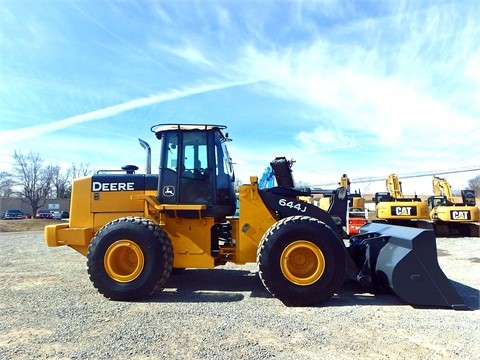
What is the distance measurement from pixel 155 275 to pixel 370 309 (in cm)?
323

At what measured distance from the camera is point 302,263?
581cm

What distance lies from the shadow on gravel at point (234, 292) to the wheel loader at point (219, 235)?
24 centimetres

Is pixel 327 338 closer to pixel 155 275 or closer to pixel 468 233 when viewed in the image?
pixel 155 275

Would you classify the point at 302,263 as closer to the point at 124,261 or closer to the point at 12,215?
the point at 124,261

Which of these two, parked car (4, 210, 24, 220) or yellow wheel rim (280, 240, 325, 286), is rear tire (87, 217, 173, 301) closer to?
yellow wheel rim (280, 240, 325, 286)

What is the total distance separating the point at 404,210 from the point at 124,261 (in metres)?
14.9

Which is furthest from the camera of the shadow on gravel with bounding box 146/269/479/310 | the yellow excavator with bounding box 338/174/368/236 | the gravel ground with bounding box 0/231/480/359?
the yellow excavator with bounding box 338/174/368/236

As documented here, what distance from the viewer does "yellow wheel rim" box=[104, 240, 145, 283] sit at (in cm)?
598

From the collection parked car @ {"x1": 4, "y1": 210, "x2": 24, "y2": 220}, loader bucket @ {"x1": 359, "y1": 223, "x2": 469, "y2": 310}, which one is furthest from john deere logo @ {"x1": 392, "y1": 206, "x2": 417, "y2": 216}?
parked car @ {"x1": 4, "y1": 210, "x2": 24, "y2": 220}

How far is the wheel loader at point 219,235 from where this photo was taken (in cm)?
556

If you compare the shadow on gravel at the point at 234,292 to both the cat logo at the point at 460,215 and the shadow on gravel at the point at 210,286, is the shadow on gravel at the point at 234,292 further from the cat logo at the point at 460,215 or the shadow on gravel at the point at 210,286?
the cat logo at the point at 460,215

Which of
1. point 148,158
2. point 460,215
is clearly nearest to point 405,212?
point 460,215

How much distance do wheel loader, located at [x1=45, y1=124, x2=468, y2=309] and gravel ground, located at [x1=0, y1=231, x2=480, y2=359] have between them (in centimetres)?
35

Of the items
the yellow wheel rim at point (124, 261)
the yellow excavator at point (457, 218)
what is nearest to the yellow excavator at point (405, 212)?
the yellow excavator at point (457, 218)
